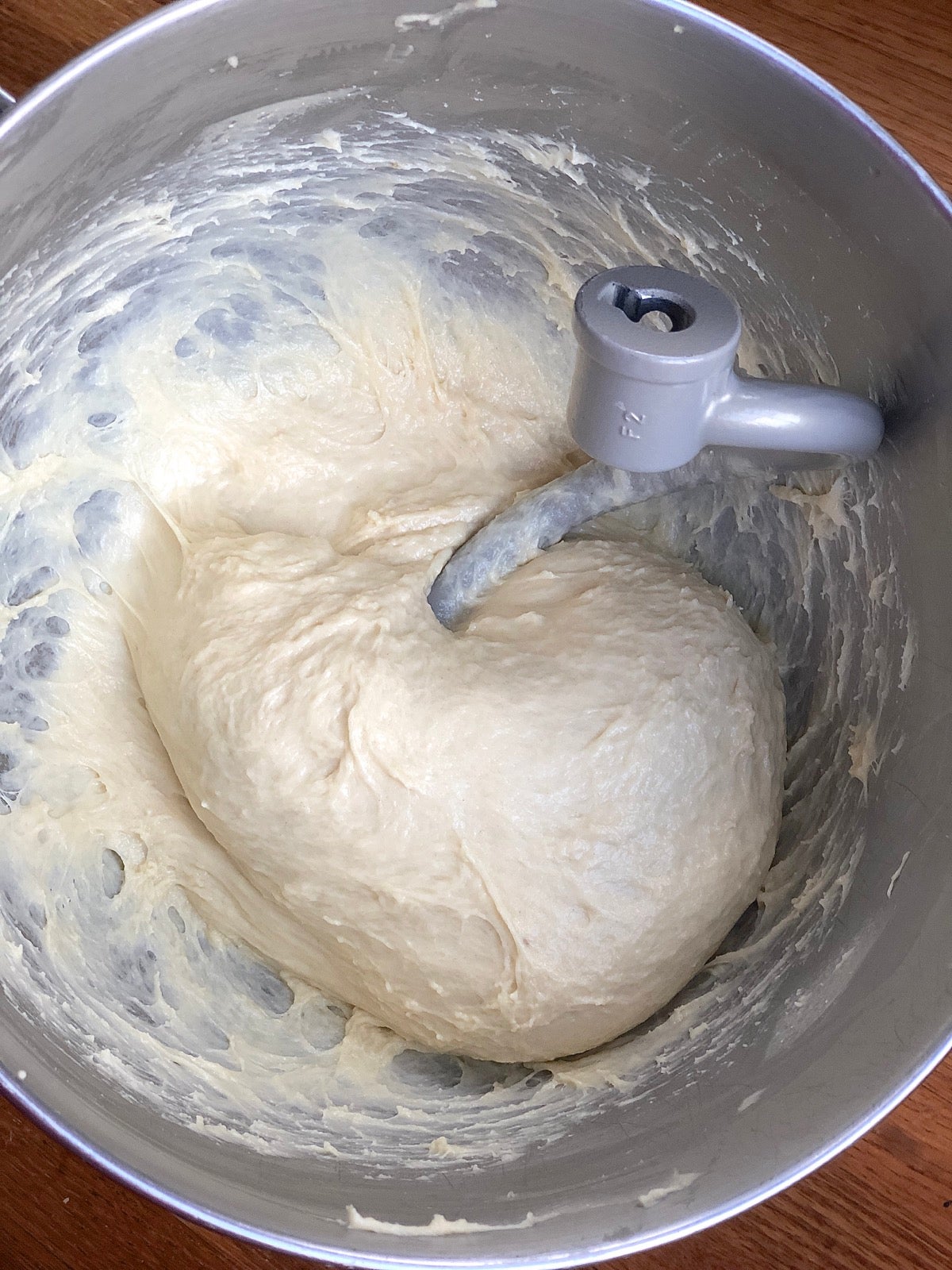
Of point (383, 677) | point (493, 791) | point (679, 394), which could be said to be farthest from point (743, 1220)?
point (679, 394)

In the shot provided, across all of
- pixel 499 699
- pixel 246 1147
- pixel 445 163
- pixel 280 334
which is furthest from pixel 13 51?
pixel 246 1147

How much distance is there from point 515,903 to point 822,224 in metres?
0.74

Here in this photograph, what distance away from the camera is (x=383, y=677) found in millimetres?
1115

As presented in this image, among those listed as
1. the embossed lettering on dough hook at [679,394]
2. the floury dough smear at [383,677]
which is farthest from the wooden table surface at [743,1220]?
the embossed lettering on dough hook at [679,394]

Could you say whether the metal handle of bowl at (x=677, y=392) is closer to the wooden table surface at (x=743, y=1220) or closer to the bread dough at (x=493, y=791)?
the bread dough at (x=493, y=791)

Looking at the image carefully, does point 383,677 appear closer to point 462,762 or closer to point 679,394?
point 462,762

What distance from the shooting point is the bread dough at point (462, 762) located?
1.09 metres

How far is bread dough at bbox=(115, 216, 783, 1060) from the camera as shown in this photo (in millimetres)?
1091

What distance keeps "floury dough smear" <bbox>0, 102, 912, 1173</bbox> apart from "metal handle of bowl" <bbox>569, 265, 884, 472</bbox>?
0.56ft

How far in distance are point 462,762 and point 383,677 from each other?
0.42ft

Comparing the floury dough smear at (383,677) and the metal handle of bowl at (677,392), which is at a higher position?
the metal handle of bowl at (677,392)

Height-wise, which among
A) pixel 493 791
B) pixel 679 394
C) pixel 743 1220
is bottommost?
pixel 743 1220

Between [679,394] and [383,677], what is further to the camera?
[383,677]

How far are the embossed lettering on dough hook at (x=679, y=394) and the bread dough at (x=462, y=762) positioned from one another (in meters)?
0.27
